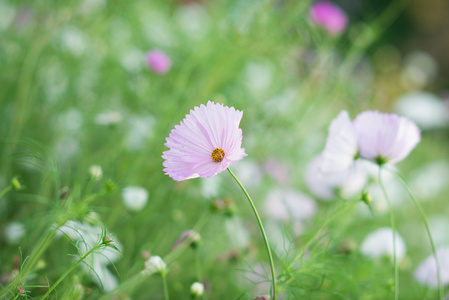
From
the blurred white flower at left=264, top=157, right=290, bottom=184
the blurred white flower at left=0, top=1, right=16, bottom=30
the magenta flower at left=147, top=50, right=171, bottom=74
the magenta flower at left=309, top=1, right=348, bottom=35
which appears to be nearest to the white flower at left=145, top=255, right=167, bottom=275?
the magenta flower at left=147, top=50, right=171, bottom=74

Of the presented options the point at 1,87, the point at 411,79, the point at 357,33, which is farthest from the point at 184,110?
the point at 411,79

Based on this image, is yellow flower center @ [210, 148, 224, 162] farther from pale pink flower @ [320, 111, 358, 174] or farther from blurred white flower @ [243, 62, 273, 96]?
blurred white flower @ [243, 62, 273, 96]

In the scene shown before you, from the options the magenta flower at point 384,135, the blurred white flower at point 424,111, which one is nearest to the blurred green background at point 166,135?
the magenta flower at point 384,135

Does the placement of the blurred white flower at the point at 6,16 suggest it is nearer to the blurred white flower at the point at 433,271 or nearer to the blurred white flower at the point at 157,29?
the blurred white flower at the point at 157,29

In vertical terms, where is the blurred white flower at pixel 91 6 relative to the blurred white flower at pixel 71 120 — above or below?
above

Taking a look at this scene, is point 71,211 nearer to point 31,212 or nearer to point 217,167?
point 217,167

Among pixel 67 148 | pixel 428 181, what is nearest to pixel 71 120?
pixel 67 148
